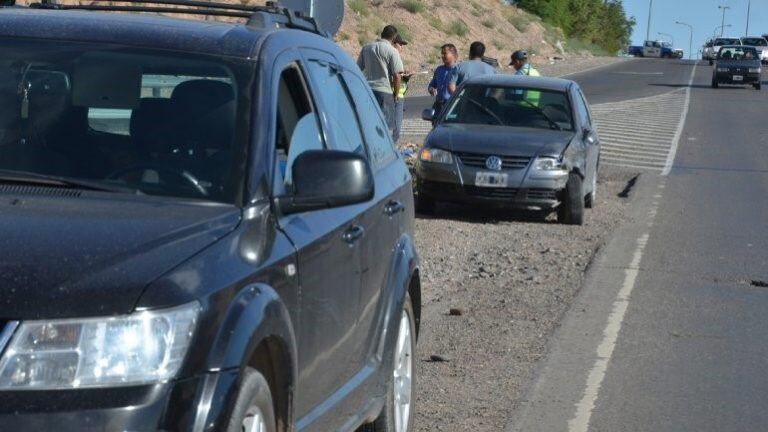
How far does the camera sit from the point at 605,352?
8445 mm

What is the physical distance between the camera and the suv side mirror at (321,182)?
4168mm

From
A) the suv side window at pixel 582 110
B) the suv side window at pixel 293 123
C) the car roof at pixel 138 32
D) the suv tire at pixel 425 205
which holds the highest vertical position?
the car roof at pixel 138 32

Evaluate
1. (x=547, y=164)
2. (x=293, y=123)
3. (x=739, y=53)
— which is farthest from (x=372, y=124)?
(x=739, y=53)

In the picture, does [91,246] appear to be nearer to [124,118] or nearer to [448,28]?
[124,118]

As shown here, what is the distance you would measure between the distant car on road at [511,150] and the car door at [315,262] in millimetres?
9233

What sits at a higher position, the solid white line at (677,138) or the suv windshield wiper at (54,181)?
the suv windshield wiper at (54,181)

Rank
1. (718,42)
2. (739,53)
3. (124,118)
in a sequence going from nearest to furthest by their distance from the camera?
1. (124,118)
2. (739,53)
3. (718,42)

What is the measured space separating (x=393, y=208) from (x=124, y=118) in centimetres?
142

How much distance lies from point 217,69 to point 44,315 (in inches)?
60.7

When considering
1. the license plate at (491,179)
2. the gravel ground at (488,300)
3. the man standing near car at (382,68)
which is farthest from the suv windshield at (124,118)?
the man standing near car at (382,68)

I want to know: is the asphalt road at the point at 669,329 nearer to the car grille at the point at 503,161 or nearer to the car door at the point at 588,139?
the car door at the point at 588,139

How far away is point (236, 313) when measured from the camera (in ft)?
11.7

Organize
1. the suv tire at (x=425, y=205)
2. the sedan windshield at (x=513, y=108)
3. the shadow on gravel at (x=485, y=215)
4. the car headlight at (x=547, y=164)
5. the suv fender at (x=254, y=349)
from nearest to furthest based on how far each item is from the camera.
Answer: the suv fender at (x=254, y=349) < the car headlight at (x=547, y=164) < the suv tire at (x=425, y=205) < the shadow on gravel at (x=485, y=215) < the sedan windshield at (x=513, y=108)

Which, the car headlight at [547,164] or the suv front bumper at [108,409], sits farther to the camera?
the car headlight at [547,164]
